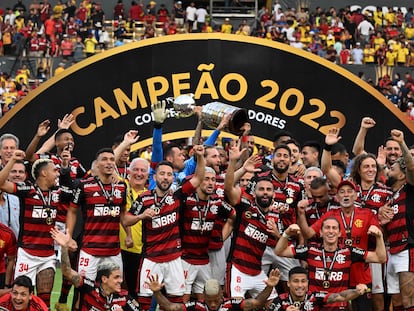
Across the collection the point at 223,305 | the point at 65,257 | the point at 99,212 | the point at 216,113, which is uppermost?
the point at 216,113

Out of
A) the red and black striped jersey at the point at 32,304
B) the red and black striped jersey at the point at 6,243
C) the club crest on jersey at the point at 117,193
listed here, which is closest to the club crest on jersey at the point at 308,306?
the club crest on jersey at the point at 117,193

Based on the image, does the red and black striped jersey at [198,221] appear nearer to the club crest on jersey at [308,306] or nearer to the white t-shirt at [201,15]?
the club crest on jersey at [308,306]

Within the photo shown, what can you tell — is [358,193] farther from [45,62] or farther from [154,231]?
[45,62]

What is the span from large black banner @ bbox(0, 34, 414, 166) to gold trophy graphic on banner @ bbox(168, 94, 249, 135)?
1.55m

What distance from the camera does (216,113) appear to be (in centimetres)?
1144

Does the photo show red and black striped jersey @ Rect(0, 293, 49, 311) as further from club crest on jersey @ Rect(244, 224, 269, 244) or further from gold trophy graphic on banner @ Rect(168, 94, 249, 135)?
gold trophy graphic on banner @ Rect(168, 94, 249, 135)

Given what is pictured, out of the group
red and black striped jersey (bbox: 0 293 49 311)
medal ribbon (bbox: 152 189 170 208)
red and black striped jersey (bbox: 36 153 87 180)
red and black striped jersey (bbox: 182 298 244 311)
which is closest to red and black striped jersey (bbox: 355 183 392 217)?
red and black striped jersey (bbox: 182 298 244 311)

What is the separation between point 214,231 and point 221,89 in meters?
2.84

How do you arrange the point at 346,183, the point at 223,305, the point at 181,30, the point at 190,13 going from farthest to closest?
the point at 190,13 → the point at 181,30 → the point at 346,183 → the point at 223,305

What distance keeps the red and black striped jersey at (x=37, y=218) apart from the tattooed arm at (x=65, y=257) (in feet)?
1.70

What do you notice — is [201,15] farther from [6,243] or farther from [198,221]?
[6,243]

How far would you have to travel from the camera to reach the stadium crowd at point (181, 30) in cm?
2702

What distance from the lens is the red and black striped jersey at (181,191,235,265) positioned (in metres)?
10.8

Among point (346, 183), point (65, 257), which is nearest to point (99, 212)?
point (65, 257)
